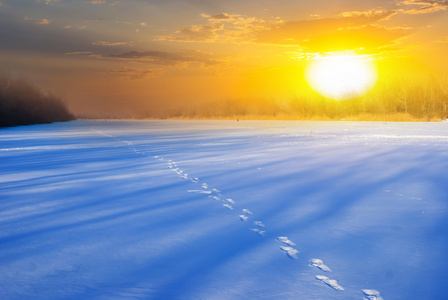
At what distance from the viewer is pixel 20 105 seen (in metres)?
64.0

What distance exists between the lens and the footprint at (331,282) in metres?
2.43

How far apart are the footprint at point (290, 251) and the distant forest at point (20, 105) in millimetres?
58150

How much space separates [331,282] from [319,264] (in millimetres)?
333

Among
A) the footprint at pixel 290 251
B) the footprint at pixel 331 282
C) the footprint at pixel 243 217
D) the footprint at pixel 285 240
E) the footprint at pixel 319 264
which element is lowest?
the footprint at pixel 243 217

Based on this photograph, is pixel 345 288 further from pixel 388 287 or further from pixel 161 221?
pixel 161 221

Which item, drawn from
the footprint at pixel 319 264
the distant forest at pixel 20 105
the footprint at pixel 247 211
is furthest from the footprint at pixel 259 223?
the distant forest at pixel 20 105

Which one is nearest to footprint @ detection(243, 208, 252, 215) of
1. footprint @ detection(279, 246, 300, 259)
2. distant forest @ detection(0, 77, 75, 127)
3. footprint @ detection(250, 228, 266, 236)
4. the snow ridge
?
the snow ridge

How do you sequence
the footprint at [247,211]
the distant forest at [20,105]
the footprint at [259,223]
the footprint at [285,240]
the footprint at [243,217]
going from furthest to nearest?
the distant forest at [20,105], the footprint at [247,211], the footprint at [243,217], the footprint at [259,223], the footprint at [285,240]

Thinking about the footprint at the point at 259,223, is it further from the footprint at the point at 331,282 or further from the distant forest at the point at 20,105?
the distant forest at the point at 20,105

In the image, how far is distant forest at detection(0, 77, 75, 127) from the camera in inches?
2179

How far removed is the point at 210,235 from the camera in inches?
144

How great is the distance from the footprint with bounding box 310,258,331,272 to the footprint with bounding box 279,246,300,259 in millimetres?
141

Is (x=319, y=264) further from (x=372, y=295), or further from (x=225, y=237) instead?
(x=225, y=237)

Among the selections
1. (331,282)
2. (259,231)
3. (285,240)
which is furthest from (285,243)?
(331,282)
